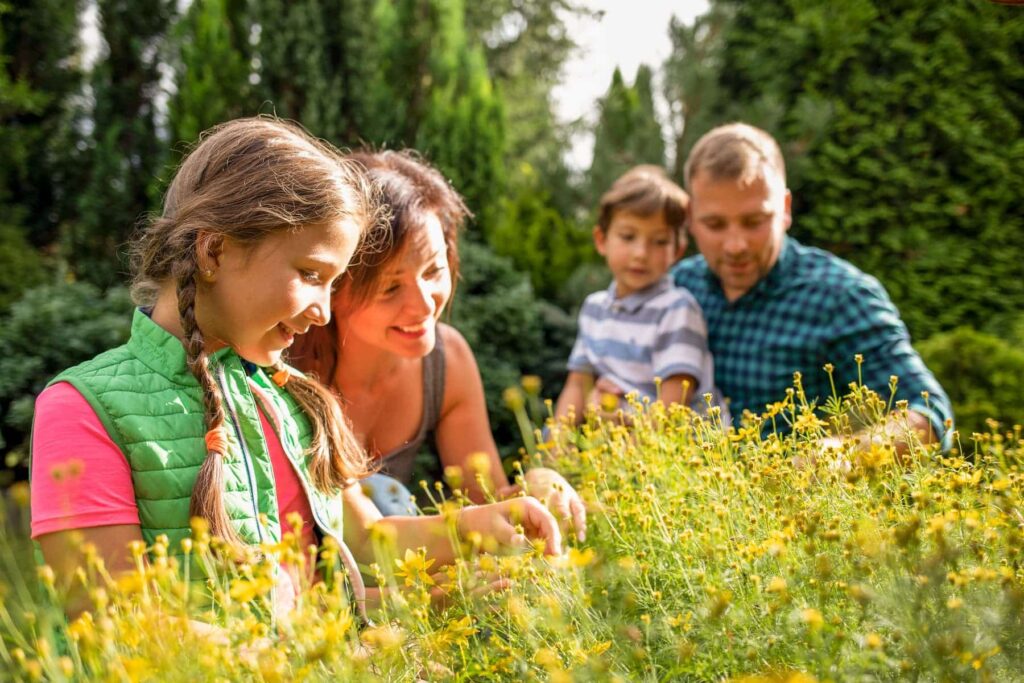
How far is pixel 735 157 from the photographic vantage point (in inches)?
137

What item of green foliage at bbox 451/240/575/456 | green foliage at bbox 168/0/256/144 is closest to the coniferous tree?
green foliage at bbox 168/0/256/144

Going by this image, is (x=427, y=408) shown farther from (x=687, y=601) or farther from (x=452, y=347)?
(x=687, y=601)

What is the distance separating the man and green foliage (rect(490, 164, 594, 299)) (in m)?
1.89

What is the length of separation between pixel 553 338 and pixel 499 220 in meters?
0.88

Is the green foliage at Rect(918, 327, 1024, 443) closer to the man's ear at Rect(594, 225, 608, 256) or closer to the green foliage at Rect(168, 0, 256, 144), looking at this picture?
the man's ear at Rect(594, 225, 608, 256)

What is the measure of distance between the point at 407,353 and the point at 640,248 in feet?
4.99

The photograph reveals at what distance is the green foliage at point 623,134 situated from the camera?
578 cm

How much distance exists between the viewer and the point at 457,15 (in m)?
5.68

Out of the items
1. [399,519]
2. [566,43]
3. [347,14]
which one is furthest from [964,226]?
[566,43]

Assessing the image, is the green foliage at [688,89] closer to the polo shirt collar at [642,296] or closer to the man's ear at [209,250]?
the polo shirt collar at [642,296]

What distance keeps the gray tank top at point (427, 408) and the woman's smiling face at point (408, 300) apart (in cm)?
38

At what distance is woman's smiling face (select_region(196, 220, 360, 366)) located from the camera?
197 centimetres

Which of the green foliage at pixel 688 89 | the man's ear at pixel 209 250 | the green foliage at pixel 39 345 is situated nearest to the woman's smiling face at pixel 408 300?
the man's ear at pixel 209 250

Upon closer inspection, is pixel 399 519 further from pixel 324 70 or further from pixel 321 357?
pixel 324 70
